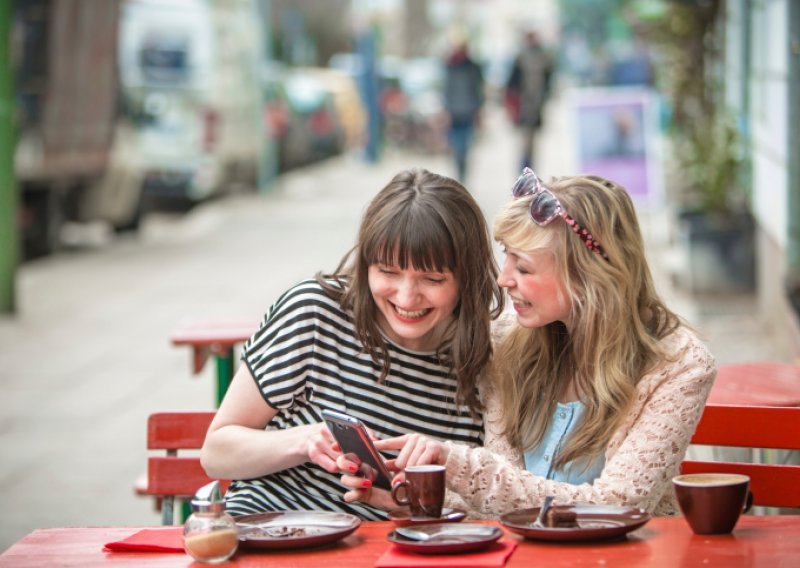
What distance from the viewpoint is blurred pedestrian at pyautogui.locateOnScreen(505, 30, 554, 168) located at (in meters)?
18.3

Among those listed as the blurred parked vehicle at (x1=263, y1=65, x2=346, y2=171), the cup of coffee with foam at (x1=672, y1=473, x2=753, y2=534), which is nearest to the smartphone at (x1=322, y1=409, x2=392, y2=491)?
the cup of coffee with foam at (x1=672, y1=473, x2=753, y2=534)

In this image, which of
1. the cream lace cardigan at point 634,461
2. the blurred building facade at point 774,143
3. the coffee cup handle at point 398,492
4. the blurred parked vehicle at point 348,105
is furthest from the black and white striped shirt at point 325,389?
the blurred parked vehicle at point 348,105

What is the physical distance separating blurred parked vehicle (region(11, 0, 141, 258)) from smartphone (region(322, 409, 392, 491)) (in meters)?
11.5

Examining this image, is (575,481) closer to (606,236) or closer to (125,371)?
(606,236)

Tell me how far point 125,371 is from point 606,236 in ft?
21.1

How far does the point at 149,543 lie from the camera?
290cm

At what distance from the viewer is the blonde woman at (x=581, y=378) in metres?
3.19

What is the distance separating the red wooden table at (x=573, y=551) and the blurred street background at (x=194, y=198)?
2.68 ft

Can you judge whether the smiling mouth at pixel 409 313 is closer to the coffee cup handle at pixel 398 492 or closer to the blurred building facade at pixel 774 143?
the coffee cup handle at pixel 398 492

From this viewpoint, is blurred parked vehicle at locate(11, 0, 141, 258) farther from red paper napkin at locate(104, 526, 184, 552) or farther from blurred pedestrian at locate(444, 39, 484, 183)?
red paper napkin at locate(104, 526, 184, 552)

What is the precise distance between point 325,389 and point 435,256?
426mm

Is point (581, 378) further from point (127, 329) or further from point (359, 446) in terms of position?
point (127, 329)

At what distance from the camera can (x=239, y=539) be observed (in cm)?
283

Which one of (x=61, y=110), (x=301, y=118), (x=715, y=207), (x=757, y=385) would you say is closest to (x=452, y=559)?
(x=757, y=385)
